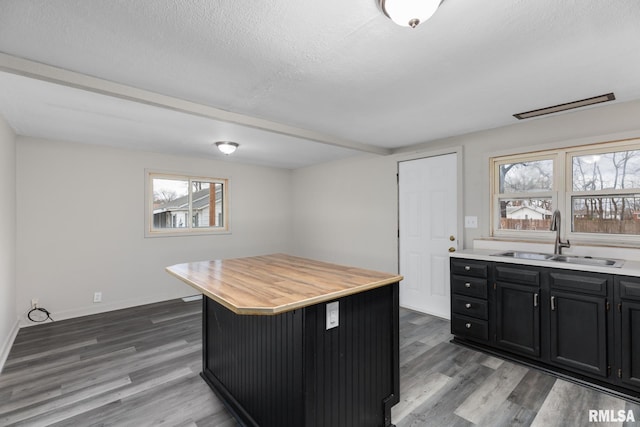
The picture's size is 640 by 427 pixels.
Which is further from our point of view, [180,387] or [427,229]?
[427,229]

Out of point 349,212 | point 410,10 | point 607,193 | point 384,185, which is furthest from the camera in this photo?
point 349,212

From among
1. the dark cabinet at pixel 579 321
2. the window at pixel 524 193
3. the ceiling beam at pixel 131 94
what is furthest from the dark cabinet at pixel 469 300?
the ceiling beam at pixel 131 94

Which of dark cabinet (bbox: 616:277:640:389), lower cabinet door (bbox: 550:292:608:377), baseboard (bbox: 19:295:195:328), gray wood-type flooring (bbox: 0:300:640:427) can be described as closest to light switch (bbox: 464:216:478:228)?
lower cabinet door (bbox: 550:292:608:377)

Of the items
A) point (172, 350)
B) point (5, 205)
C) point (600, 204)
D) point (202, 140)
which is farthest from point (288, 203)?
point (600, 204)

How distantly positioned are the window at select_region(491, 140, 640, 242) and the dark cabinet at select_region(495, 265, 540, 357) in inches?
29.2

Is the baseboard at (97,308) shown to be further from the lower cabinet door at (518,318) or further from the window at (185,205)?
the lower cabinet door at (518,318)

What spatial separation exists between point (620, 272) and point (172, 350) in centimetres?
372

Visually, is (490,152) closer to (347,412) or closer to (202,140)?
(347,412)

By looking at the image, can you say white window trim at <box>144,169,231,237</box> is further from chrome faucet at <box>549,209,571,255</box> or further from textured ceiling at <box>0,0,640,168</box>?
chrome faucet at <box>549,209,571,255</box>

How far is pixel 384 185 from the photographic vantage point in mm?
4348

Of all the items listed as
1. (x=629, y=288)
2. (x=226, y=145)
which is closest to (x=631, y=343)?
(x=629, y=288)

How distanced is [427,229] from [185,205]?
3.70m

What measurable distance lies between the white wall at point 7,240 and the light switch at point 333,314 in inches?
118

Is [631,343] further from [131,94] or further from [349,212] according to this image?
[131,94]
